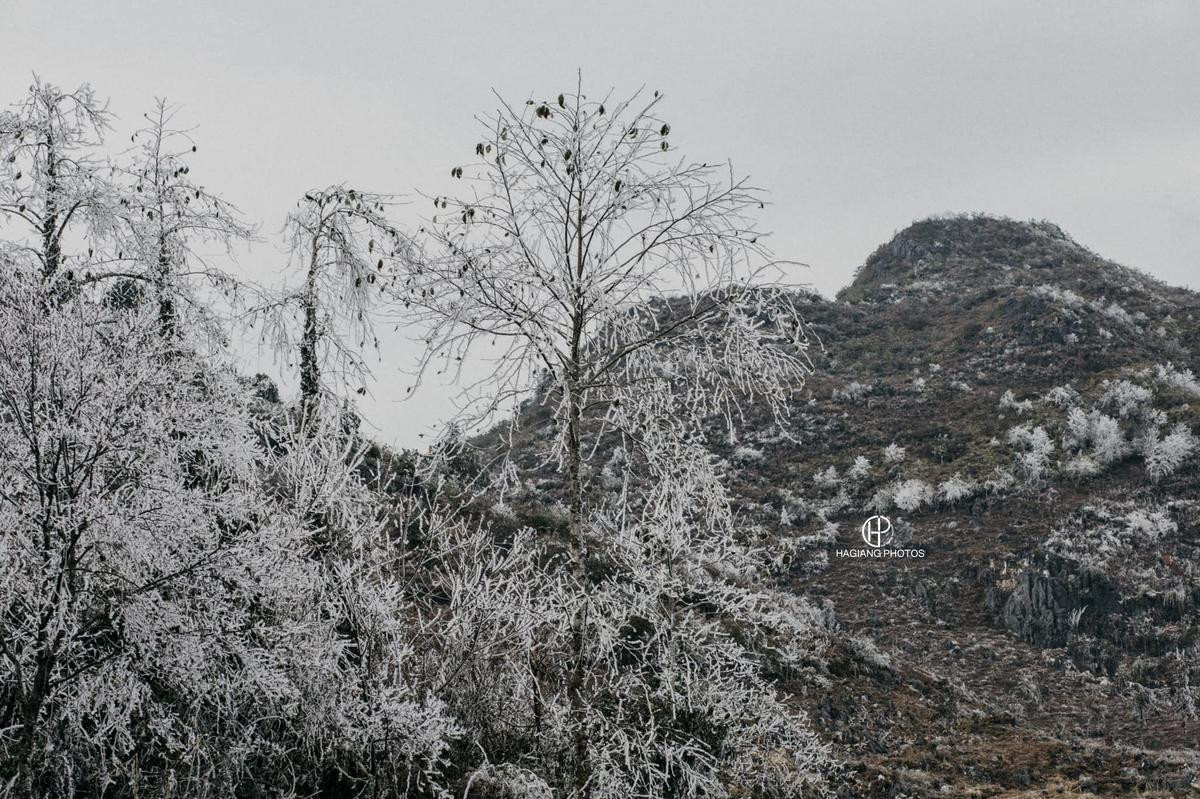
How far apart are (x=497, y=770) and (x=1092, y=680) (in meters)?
18.6

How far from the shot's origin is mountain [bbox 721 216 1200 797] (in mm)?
16031

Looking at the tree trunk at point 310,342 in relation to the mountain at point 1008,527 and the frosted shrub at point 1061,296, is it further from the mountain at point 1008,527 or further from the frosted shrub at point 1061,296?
the frosted shrub at point 1061,296

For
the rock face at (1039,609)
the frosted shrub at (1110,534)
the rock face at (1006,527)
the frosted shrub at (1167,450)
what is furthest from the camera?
the frosted shrub at (1167,450)

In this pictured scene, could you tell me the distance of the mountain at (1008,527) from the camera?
52.6 ft

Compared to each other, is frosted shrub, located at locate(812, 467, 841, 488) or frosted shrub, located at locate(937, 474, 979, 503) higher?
frosted shrub, located at locate(812, 467, 841, 488)

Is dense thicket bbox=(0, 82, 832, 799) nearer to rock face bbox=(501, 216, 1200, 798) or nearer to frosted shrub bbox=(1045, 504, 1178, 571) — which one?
rock face bbox=(501, 216, 1200, 798)

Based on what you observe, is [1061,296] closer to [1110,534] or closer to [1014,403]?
[1014,403]

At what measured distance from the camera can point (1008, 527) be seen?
28.2 m

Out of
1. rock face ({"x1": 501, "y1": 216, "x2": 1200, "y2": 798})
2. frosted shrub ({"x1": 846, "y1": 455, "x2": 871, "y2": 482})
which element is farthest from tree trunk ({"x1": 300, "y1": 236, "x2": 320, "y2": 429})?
frosted shrub ({"x1": 846, "y1": 455, "x2": 871, "y2": 482})

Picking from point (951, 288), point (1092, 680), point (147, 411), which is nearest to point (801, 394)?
point (951, 288)

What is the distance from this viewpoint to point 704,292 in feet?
16.0

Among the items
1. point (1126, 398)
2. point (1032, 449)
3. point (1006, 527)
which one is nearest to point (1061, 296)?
point (1126, 398)

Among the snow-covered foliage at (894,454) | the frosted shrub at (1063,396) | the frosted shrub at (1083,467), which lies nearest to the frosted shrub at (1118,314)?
the frosted shrub at (1063,396)

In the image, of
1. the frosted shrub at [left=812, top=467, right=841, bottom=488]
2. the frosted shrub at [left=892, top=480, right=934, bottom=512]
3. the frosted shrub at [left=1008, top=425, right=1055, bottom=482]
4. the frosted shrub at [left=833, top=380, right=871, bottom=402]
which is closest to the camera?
the frosted shrub at [left=1008, top=425, right=1055, bottom=482]
